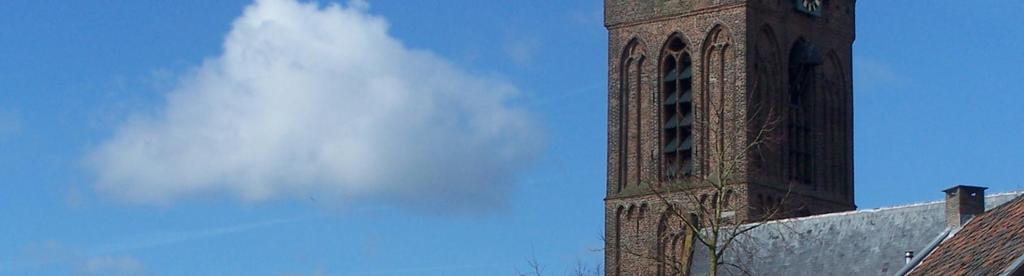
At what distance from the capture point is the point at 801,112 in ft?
247

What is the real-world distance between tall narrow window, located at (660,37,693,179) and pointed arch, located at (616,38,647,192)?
80 cm

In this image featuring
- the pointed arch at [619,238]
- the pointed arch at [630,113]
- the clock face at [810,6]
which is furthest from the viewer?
the clock face at [810,6]

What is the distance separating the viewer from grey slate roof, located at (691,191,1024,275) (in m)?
57.2

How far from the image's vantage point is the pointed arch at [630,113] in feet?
245

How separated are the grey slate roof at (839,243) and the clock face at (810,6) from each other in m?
14.4

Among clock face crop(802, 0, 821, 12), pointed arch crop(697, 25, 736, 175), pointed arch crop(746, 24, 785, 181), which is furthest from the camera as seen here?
clock face crop(802, 0, 821, 12)

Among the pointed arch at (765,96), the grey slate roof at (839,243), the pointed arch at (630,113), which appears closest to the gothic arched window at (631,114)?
the pointed arch at (630,113)

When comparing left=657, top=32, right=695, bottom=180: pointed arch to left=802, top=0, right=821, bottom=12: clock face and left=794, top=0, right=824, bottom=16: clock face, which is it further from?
left=802, top=0, right=821, bottom=12: clock face

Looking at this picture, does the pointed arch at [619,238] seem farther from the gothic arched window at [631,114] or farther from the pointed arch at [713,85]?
the pointed arch at [713,85]

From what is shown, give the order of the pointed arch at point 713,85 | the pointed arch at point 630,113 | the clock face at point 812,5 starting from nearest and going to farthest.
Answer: the pointed arch at point 713,85 < the pointed arch at point 630,113 < the clock face at point 812,5

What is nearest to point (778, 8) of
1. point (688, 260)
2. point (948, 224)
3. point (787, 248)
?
point (787, 248)

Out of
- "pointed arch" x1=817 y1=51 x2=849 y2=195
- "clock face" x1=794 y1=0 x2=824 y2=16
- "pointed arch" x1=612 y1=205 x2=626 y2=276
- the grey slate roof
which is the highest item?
"clock face" x1=794 y1=0 x2=824 y2=16

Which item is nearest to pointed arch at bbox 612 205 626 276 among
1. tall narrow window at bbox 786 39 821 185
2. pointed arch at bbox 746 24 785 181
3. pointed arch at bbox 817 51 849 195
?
pointed arch at bbox 746 24 785 181

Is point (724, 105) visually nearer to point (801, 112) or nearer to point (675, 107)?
point (675, 107)
